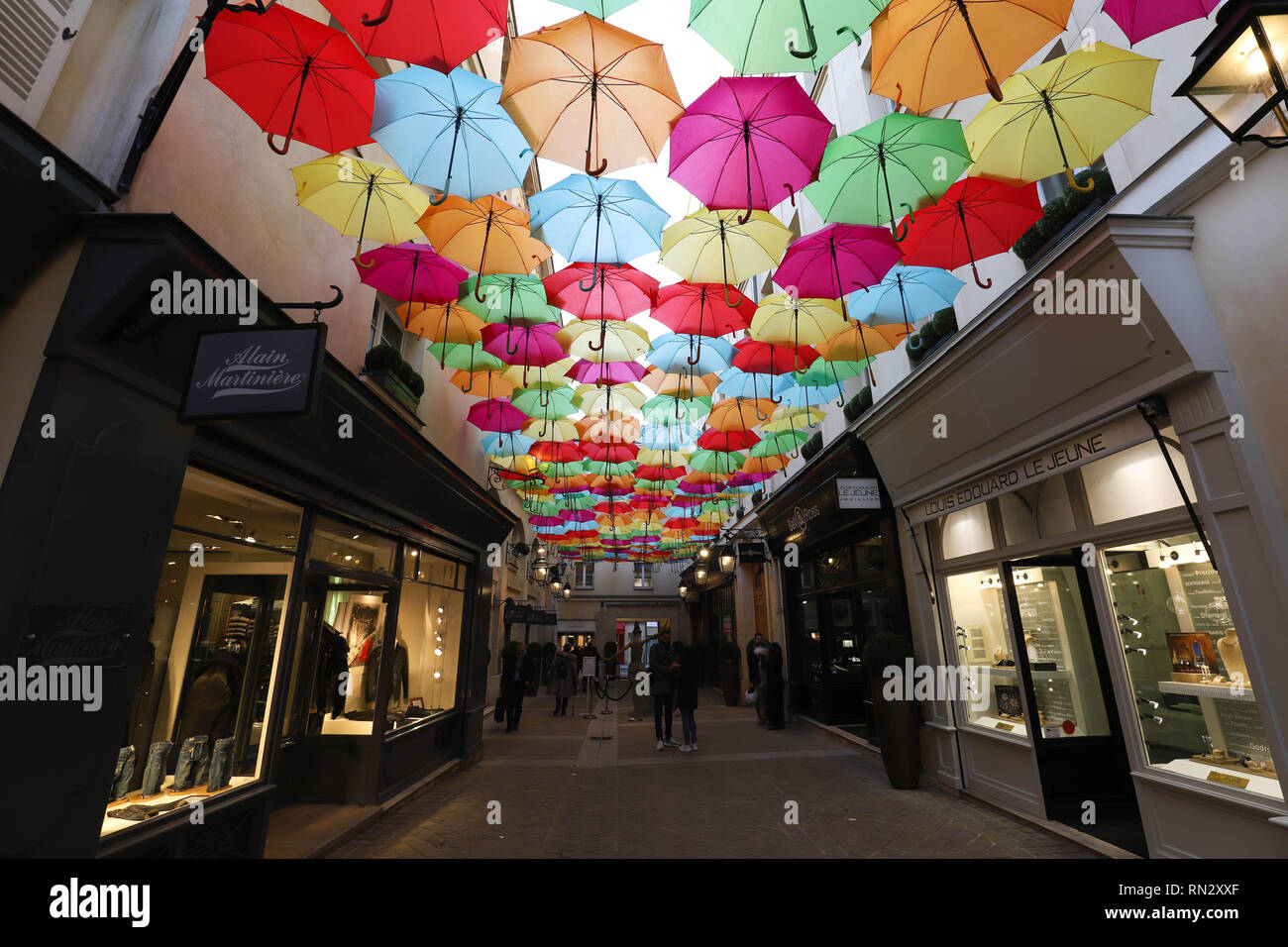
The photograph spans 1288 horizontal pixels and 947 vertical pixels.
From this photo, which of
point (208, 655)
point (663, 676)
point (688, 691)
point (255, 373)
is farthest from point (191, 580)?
point (688, 691)

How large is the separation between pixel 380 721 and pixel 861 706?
9.39 meters

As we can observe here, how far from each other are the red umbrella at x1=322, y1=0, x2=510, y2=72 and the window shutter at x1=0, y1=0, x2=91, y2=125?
1588 millimetres

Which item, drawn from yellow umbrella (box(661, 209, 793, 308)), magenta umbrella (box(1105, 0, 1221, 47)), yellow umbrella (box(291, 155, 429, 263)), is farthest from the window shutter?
magenta umbrella (box(1105, 0, 1221, 47))

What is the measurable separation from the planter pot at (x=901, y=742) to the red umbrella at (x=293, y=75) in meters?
Answer: 8.56

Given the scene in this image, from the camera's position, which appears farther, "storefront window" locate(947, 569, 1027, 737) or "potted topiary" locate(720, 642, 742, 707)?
"potted topiary" locate(720, 642, 742, 707)

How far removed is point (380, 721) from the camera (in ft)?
21.9

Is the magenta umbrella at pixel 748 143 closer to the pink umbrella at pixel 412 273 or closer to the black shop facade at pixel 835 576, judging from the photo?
the pink umbrella at pixel 412 273

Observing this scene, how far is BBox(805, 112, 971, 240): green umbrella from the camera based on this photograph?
427cm

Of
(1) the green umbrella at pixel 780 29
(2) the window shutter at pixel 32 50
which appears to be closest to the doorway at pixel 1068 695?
(1) the green umbrella at pixel 780 29

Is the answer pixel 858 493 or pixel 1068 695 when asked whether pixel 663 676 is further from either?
pixel 1068 695

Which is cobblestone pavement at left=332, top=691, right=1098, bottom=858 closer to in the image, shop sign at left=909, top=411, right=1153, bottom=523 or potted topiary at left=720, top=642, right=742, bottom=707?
shop sign at left=909, top=411, right=1153, bottom=523

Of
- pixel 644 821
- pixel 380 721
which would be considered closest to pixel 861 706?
pixel 644 821

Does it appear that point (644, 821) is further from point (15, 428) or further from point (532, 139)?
point (532, 139)

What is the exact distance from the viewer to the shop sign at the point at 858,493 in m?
8.41
